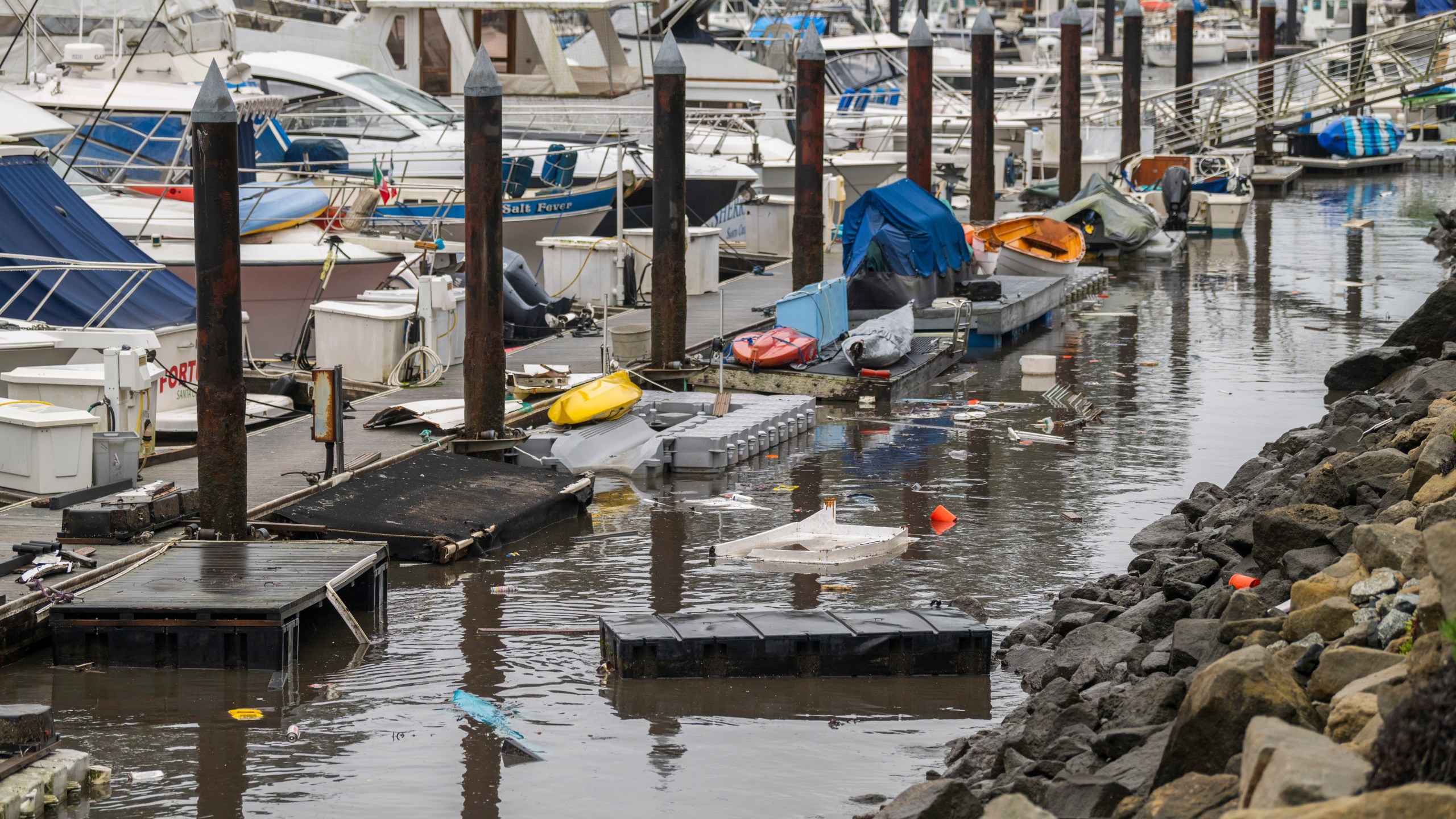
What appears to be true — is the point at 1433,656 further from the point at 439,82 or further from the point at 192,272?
the point at 439,82

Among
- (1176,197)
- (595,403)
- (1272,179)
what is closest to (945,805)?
(595,403)

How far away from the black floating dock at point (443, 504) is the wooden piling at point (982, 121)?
15.6 m

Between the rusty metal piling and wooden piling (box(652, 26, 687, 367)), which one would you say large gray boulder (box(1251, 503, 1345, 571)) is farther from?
wooden piling (box(652, 26, 687, 367))

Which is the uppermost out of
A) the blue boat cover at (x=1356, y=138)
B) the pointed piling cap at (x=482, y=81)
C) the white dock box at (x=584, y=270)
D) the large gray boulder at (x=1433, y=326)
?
the blue boat cover at (x=1356, y=138)

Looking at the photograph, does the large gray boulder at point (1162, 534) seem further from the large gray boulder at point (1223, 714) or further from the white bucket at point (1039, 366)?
the white bucket at point (1039, 366)

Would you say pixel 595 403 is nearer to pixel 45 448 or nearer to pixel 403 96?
pixel 45 448

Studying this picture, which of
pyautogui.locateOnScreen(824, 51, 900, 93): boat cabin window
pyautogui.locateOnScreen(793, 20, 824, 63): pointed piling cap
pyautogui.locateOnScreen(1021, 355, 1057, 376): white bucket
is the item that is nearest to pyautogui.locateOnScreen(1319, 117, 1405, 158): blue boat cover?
pyautogui.locateOnScreen(824, 51, 900, 93): boat cabin window

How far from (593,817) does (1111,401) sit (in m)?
10.8

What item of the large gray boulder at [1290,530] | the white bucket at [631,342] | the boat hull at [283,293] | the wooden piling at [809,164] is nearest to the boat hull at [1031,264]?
the wooden piling at [809,164]

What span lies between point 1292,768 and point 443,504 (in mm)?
7577

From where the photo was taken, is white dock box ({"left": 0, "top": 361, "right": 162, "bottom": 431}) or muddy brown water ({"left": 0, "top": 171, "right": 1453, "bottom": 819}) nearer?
muddy brown water ({"left": 0, "top": 171, "right": 1453, "bottom": 819})

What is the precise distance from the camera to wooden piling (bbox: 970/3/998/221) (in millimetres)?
27188

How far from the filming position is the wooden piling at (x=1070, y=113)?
103ft

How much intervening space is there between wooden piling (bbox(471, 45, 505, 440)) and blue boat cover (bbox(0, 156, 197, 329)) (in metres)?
2.83
